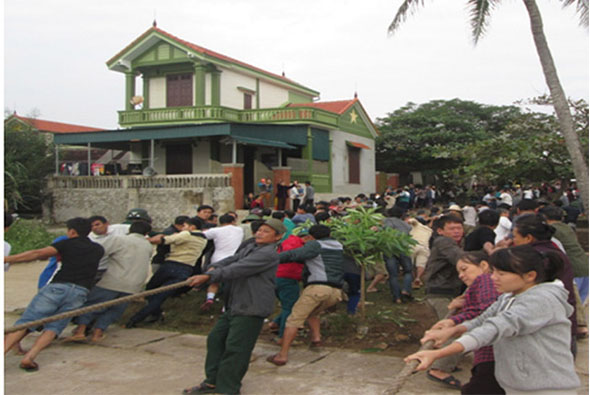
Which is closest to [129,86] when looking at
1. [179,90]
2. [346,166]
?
[179,90]

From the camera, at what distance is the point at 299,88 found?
29.1 meters

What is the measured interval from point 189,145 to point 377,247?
1773 centimetres

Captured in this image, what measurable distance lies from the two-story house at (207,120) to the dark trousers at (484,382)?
17.6 m

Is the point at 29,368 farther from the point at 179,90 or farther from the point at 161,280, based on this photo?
the point at 179,90

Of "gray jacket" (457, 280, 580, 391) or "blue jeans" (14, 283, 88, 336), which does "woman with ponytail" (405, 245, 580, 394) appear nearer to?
"gray jacket" (457, 280, 580, 391)

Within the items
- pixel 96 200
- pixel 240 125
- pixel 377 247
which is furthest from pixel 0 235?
pixel 96 200

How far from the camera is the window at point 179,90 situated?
23973 millimetres

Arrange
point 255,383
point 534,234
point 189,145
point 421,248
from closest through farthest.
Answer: point 534,234 < point 255,383 < point 421,248 < point 189,145

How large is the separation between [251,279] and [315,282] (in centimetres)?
116

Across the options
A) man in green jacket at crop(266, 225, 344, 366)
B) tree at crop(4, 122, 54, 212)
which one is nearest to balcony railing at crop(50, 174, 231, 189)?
tree at crop(4, 122, 54, 212)

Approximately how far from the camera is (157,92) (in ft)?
80.9

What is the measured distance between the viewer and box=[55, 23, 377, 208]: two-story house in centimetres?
2214

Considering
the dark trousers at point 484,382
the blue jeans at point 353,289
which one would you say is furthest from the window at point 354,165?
the dark trousers at point 484,382

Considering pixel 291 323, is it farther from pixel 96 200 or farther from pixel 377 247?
pixel 96 200
